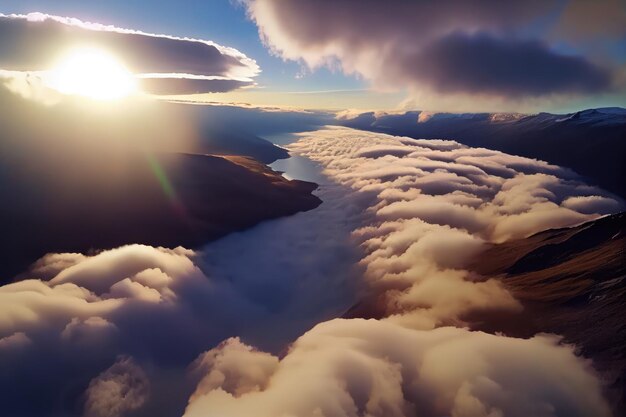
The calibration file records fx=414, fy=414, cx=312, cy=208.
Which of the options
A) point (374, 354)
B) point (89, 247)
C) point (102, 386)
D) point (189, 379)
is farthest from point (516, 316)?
point (89, 247)

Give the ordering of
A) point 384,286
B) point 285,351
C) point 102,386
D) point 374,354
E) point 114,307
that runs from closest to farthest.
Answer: point 374,354 → point 102,386 → point 285,351 → point 114,307 → point 384,286

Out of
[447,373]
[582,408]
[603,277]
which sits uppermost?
[603,277]

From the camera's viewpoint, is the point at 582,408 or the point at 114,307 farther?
the point at 114,307

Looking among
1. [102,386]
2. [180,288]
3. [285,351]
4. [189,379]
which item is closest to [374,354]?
[285,351]

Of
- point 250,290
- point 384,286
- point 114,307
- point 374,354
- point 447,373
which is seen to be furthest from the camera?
point 250,290

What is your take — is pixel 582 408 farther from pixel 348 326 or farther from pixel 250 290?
pixel 250 290

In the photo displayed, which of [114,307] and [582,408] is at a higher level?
[582,408]
